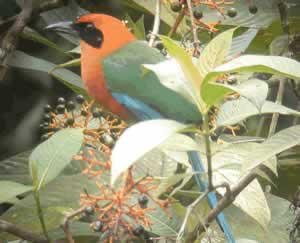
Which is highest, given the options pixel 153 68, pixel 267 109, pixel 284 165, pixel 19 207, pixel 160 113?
pixel 153 68

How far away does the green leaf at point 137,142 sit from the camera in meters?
1.05

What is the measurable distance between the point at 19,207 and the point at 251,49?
3.52 feet

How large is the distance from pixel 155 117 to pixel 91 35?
0.38 meters

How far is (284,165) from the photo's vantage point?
217 centimetres

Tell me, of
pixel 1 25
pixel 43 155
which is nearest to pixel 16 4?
pixel 1 25

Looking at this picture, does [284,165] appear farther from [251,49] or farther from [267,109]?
[267,109]

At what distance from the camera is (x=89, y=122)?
193cm

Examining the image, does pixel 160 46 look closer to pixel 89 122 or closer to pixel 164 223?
pixel 89 122

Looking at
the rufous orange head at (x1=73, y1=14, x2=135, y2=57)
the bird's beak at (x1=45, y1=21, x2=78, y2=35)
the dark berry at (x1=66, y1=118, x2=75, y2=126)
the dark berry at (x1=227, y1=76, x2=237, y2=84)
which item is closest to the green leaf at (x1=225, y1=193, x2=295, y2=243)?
the dark berry at (x1=227, y1=76, x2=237, y2=84)

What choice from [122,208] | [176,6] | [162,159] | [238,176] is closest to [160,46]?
[176,6]

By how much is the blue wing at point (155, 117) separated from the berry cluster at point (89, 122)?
47 millimetres

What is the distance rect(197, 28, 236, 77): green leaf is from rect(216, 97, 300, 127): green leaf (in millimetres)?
100

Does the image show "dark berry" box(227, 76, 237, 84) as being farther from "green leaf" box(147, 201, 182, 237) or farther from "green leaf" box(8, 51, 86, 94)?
"green leaf" box(8, 51, 86, 94)

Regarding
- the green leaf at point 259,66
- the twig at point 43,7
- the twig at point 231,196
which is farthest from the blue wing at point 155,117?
the twig at point 43,7
